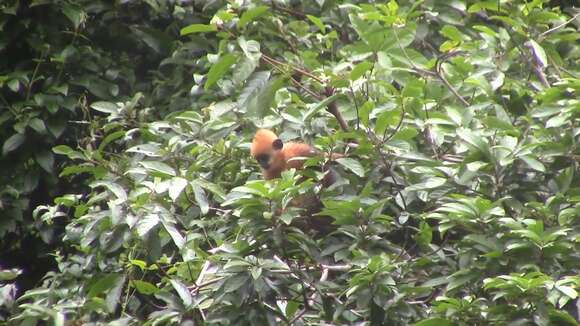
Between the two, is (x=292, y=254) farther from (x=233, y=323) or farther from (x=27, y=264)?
(x=27, y=264)

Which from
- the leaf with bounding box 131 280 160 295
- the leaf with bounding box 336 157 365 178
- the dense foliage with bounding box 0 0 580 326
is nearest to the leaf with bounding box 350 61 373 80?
the dense foliage with bounding box 0 0 580 326

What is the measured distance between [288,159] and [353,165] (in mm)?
883

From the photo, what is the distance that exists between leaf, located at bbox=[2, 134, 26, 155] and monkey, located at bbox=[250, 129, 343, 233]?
2281 millimetres

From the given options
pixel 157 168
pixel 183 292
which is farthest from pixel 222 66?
pixel 183 292

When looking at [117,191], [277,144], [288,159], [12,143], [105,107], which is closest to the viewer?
[117,191]

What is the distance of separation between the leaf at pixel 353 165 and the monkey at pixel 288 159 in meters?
0.09

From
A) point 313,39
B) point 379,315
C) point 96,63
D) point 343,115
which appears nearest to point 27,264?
point 96,63

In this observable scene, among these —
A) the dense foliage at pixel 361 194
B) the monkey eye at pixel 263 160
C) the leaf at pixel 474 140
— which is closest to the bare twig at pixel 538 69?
the dense foliage at pixel 361 194

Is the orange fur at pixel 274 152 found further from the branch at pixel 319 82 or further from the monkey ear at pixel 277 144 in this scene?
the branch at pixel 319 82

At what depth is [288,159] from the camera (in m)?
4.74

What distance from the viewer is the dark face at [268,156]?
15.7 ft

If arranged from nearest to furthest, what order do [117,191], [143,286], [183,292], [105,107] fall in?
1. [183,292]
2. [143,286]
3. [117,191]
4. [105,107]

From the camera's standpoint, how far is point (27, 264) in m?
7.07

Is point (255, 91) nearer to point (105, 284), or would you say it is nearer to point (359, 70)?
point (359, 70)
